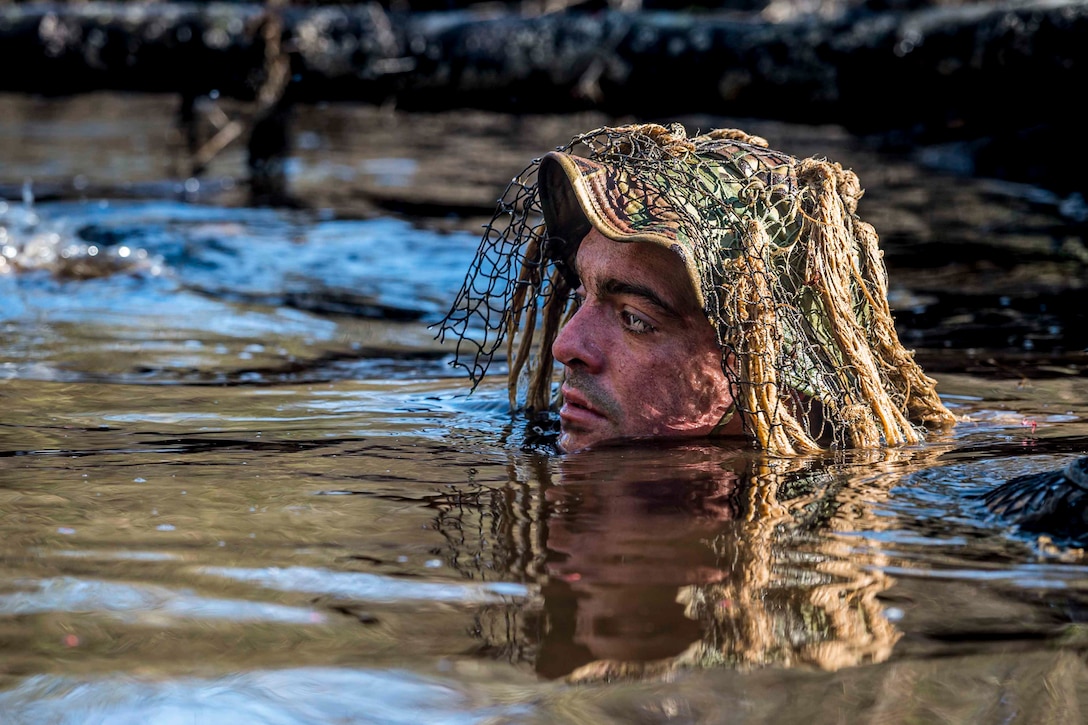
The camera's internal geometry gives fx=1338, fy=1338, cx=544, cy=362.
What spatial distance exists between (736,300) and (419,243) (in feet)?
18.4

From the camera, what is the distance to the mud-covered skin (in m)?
2.83

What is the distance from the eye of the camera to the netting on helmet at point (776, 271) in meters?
3.61

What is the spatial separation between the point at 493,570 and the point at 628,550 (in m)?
0.31

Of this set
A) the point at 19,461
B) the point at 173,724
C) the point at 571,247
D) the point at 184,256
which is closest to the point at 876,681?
the point at 173,724

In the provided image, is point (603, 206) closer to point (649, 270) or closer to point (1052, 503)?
point (649, 270)

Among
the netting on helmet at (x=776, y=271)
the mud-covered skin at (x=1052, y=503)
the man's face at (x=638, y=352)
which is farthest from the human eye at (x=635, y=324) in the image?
the mud-covered skin at (x=1052, y=503)

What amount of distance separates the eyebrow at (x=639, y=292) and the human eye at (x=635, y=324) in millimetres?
58

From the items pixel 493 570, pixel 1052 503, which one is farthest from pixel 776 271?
pixel 493 570

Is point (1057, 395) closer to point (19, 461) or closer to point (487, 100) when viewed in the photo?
point (19, 461)

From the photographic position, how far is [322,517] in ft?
10.3

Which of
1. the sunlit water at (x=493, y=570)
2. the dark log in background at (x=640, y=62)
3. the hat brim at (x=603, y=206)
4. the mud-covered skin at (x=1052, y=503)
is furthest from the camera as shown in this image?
the dark log in background at (x=640, y=62)

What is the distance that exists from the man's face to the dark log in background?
5.24 metres

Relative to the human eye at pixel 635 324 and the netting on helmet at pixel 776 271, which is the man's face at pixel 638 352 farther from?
the netting on helmet at pixel 776 271

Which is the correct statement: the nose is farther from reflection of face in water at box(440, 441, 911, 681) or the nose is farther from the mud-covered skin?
the mud-covered skin
